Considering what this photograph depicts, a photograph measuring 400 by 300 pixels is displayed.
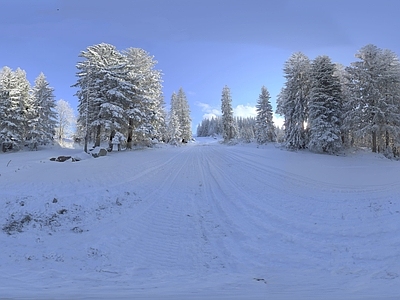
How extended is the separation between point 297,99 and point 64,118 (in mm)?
47722

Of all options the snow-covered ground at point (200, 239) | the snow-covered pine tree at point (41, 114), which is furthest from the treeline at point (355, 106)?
the snow-covered pine tree at point (41, 114)

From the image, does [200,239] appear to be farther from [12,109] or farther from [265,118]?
[265,118]

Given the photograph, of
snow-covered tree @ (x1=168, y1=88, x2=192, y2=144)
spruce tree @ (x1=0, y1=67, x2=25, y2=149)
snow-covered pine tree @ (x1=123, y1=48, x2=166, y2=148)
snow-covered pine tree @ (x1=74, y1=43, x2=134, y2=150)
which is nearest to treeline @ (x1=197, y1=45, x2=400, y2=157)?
snow-covered pine tree @ (x1=123, y1=48, x2=166, y2=148)

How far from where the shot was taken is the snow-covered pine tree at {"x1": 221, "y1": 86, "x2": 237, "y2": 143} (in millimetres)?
57188

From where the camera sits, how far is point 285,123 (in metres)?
30.2

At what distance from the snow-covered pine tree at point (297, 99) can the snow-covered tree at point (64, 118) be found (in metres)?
45.0

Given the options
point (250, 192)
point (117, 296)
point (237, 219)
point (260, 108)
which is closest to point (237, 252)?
point (237, 219)

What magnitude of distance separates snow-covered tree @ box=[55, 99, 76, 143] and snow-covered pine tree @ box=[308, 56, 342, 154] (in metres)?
48.1

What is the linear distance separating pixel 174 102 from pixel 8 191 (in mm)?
56169

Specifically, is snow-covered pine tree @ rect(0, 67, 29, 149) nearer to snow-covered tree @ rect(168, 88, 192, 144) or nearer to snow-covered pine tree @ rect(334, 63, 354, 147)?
snow-covered tree @ rect(168, 88, 192, 144)

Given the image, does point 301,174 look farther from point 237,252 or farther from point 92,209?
point 92,209

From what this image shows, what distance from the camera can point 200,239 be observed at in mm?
5723

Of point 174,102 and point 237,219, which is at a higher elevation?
point 174,102

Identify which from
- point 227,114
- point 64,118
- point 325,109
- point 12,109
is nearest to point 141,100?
point 12,109
